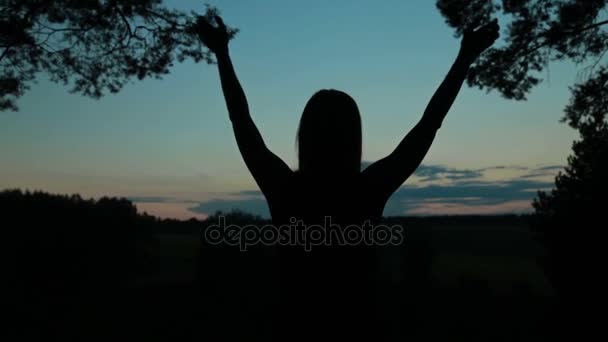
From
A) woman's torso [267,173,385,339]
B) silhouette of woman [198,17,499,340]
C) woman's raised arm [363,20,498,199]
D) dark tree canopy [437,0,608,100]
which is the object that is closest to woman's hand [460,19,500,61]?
woman's raised arm [363,20,498,199]

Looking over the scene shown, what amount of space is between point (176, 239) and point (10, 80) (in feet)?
26.0

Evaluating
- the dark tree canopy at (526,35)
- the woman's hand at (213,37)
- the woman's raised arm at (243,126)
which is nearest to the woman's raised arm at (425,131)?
the woman's raised arm at (243,126)

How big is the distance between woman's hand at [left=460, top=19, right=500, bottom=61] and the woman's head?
0.51 m

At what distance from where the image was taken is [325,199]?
5.86 feet

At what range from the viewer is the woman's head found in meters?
1.82

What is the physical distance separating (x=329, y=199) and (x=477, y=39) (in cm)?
86

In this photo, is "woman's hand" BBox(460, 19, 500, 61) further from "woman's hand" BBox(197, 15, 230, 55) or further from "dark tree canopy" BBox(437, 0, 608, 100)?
"dark tree canopy" BBox(437, 0, 608, 100)

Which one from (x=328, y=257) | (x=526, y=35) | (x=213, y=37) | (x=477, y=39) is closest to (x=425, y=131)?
(x=477, y=39)

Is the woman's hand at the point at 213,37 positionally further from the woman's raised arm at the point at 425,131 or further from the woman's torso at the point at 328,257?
the woman's raised arm at the point at 425,131

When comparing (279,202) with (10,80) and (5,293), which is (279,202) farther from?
(5,293)

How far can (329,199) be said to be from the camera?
1783 mm

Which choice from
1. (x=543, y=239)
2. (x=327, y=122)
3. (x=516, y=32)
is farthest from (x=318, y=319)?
(x=543, y=239)

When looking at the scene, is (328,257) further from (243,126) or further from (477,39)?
(477,39)

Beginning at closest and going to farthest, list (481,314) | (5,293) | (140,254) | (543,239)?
1. (543,239)
2. (5,293)
3. (481,314)
4. (140,254)
